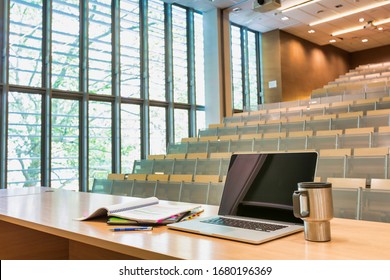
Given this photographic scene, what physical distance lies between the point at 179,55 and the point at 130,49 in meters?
1.28

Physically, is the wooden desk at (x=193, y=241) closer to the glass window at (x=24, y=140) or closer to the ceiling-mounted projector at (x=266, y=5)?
the glass window at (x=24, y=140)

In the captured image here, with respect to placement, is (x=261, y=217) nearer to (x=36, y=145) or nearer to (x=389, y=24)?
(x=36, y=145)

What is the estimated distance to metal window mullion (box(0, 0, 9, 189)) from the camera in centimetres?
514

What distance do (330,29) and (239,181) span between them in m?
9.51

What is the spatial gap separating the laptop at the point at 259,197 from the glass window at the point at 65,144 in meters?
5.09

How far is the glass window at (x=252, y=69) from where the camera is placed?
9516mm

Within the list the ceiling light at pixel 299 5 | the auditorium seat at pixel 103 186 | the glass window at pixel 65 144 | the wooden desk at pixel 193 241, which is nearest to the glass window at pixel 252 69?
the ceiling light at pixel 299 5

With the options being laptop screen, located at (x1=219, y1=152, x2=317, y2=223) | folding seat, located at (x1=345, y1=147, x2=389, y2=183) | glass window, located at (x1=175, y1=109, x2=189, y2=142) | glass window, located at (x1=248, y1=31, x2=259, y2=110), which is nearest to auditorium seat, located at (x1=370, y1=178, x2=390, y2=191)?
folding seat, located at (x1=345, y1=147, x2=389, y2=183)

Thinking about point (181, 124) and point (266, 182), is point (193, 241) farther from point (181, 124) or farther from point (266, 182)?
point (181, 124)

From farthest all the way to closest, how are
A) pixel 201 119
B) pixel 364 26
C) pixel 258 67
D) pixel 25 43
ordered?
pixel 258 67 < pixel 364 26 < pixel 201 119 < pixel 25 43

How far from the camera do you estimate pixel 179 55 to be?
7766 mm

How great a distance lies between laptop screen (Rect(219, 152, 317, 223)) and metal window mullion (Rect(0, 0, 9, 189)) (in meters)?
4.85

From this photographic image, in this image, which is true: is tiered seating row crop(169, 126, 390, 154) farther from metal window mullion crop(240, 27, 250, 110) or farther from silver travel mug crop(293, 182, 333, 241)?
metal window mullion crop(240, 27, 250, 110)

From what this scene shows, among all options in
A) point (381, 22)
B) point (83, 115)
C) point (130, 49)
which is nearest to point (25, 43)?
A: point (83, 115)
